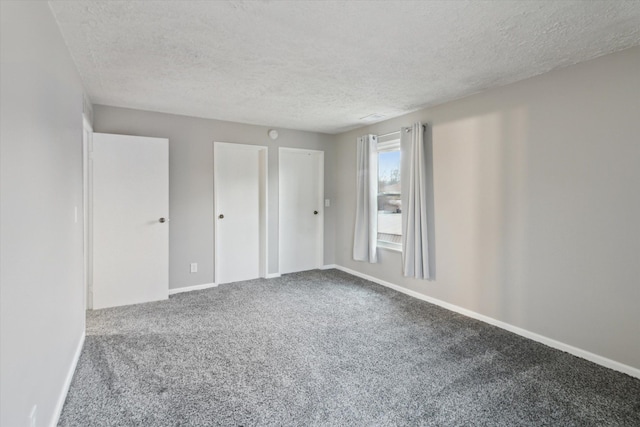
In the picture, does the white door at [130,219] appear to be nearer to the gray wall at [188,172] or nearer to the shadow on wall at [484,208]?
the gray wall at [188,172]

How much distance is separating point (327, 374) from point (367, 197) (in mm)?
2845

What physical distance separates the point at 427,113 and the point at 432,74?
43.0 inches

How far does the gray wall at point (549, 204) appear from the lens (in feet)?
7.76

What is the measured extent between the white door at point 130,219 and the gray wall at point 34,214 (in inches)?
56.0

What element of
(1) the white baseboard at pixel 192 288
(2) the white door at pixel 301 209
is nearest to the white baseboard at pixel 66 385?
(1) the white baseboard at pixel 192 288

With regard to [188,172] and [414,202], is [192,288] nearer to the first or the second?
[188,172]

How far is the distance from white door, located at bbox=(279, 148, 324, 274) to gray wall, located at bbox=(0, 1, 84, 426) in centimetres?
314

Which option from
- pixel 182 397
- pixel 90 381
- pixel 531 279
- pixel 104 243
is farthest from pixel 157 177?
pixel 531 279

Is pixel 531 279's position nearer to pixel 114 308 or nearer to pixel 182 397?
pixel 182 397

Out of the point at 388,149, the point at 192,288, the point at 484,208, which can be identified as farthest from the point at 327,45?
the point at 192,288

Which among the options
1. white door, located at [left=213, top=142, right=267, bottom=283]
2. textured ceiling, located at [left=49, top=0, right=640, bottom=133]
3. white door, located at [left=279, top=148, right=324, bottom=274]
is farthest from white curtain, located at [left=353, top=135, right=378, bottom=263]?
white door, located at [left=213, top=142, right=267, bottom=283]

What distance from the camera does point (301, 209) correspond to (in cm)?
542

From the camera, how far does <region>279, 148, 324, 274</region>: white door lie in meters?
5.25

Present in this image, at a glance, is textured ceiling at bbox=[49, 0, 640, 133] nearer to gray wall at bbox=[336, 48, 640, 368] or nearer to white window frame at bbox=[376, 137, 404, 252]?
gray wall at bbox=[336, 48, 640, 368]
